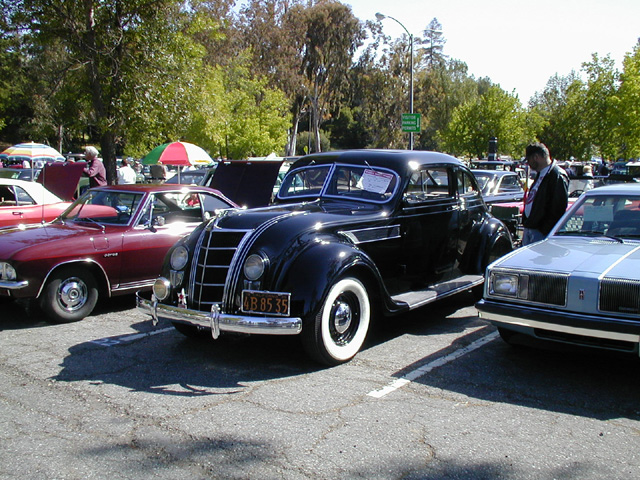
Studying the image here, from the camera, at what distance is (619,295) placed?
4.46 meters

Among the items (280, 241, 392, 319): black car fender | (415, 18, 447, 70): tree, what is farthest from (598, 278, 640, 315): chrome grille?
(415, 18, 447, 70): tree

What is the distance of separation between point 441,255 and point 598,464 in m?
3.57

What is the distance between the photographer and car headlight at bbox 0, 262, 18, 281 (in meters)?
6.37

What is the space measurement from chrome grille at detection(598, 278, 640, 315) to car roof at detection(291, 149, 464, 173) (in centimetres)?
259

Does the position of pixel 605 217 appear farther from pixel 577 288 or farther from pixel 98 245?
pixel 98 245

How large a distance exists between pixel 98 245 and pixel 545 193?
5221 mm

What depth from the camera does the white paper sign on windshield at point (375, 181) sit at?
21.0 ft

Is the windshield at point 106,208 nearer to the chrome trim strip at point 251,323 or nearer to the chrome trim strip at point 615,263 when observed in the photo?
the chrome trim strip at point 251,323

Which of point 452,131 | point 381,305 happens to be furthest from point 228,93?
point 381,305

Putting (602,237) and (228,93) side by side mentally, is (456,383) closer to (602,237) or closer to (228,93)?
(602,237)

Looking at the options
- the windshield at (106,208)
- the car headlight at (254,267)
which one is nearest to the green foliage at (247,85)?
the windshield at (106,208)

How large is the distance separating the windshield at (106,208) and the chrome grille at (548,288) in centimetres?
497

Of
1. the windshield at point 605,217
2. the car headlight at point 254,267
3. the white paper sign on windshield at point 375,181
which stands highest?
the white paper sign on windshield at point 375,181

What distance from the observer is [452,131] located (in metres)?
39.4
